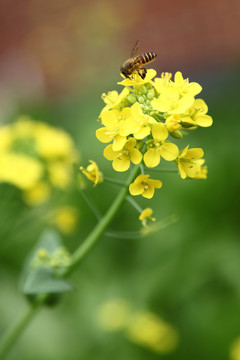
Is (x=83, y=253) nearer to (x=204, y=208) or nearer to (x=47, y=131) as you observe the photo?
(x=47, y=131)

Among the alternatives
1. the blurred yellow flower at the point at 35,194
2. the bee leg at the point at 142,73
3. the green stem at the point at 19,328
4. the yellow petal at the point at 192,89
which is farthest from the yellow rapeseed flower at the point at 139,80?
the blurred yellow flower at the point at 35,194

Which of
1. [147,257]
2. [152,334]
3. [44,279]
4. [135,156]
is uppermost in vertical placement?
[135,156]

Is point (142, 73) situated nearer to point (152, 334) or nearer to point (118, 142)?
point (118, 142)

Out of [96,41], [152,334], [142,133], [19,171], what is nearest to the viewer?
[142,133]

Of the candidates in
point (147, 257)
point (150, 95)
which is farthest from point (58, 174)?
point (150, 95)

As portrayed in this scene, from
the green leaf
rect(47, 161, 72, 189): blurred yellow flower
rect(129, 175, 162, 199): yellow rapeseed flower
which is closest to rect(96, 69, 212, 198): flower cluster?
rect(129, 175, 162, 199): yellow rapeseed flower

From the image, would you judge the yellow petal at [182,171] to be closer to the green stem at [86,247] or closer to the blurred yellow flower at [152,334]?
the green stem at [86,247]

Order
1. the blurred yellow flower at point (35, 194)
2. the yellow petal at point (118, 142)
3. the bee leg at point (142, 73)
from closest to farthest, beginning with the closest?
the yellow petal at point (118, 142)
the bee leg at point (142, 73)
the blurred yellow flower at point (35, 194)
